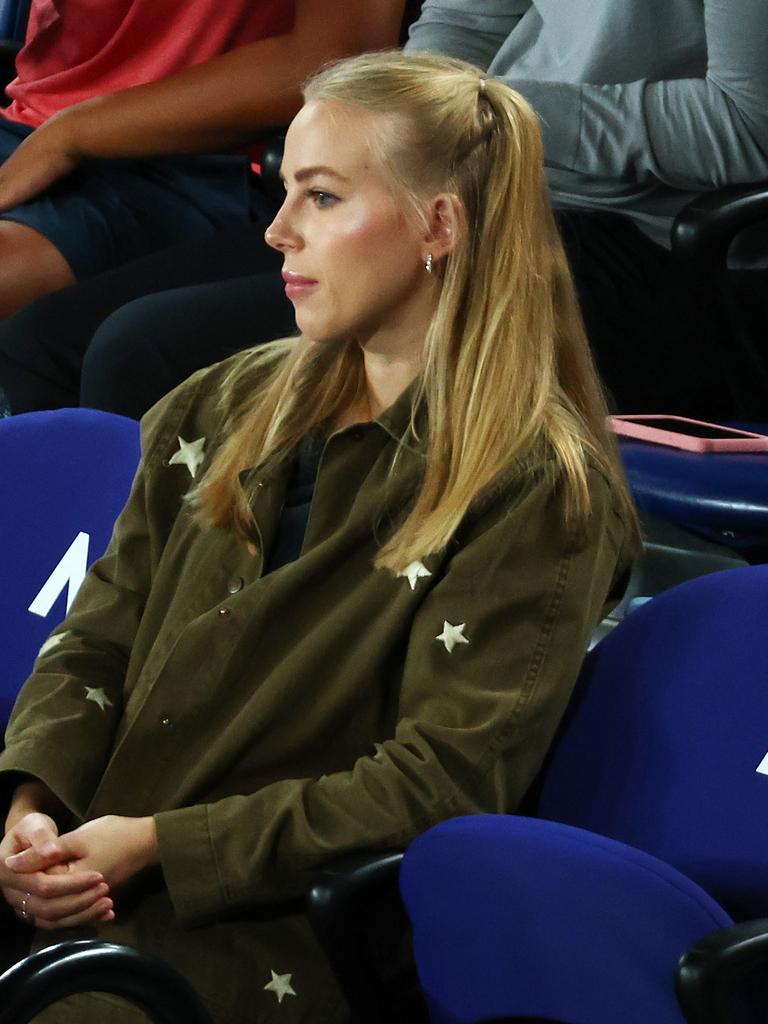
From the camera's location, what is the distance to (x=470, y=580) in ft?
4.19

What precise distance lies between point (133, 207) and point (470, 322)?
1.17 meters

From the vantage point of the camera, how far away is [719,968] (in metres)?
1.02

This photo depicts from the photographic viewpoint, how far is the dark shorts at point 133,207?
2.41 m

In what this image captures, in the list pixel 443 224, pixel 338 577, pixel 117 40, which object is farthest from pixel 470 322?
pixel 117 40

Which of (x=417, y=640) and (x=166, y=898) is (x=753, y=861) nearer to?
(x=417, y=640)

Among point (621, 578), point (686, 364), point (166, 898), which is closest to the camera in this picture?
point (166, 898)

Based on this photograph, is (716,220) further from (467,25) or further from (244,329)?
(467,25)

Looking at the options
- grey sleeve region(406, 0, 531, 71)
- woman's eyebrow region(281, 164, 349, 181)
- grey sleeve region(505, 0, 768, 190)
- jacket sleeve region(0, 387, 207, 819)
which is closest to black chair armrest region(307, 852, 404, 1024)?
jacket sleeve region(0, 387, 207, 819)

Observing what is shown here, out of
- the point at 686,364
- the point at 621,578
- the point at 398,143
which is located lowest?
the point at 686,364

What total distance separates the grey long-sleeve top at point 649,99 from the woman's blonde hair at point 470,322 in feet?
2.15

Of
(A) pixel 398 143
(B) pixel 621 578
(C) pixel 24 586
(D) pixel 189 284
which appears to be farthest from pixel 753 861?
(D) pixel 189 284

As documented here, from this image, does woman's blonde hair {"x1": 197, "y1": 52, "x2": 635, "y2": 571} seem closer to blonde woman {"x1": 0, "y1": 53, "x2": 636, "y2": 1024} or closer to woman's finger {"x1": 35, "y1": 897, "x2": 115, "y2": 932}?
blonde woman {"x1": 0, "y1": 53, "x2": 636, "y2": 1024}

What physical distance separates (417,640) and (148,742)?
0.25 m

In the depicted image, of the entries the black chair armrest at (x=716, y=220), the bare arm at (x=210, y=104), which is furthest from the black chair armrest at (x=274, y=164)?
the black chair armrest at (x=716, y=220)
